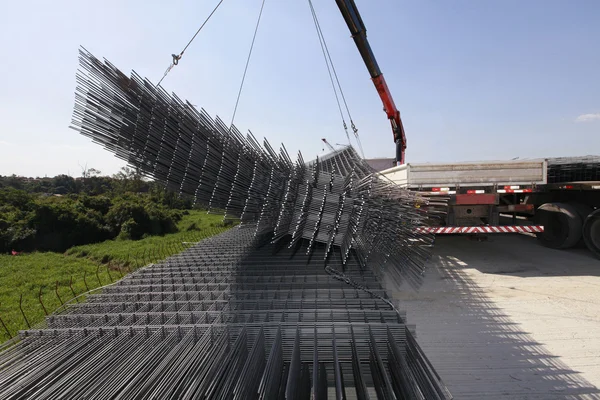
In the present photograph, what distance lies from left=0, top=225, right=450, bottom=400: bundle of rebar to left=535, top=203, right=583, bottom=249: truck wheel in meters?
7.03

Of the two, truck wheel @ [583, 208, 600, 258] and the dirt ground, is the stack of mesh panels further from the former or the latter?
the dirt ground

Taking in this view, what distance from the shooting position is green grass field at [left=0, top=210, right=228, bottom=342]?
24.0 feet

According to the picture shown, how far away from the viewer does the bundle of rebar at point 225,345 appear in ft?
6.14

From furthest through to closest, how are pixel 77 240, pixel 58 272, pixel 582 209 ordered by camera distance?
pixel 77 240, pixel 58 272, pixel 582 209

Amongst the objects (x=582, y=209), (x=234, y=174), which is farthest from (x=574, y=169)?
(x=234, y=174)

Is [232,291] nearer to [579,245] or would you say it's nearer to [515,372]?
[515,372]

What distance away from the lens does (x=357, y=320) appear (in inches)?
108

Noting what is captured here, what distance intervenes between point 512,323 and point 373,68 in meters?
7.79

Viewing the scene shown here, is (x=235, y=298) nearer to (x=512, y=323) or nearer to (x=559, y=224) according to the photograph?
(x=512, y=323)

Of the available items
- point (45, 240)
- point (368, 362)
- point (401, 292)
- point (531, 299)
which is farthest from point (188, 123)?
point (45, 240)

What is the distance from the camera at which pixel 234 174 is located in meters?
4.23

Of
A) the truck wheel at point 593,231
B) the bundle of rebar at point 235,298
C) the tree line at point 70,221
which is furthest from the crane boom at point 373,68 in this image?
the tree line at point 70,221

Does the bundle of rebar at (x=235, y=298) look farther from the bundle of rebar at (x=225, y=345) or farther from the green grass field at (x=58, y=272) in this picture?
the green grass field at (x=58, y=272)

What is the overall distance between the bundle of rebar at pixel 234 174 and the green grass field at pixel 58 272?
9.96ft
